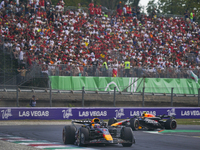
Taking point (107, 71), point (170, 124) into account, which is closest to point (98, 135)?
point (170, 124)

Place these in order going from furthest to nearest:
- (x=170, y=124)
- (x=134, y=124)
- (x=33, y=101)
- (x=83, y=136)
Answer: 1. (x=33, y=101)
2. (x=170, y=124)
3. (x=134, y=124)
4. (x=83, y=136)

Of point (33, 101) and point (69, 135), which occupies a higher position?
point (33, 101)

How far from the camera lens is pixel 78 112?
71.9 feet

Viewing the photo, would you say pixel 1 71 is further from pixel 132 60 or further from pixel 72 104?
pixel 132 60

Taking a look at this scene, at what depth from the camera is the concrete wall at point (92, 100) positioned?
20.6 m

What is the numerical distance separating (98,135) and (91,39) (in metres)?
21.1

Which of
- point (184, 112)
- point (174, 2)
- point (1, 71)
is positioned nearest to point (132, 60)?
point (184, 112)

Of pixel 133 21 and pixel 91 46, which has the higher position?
pixel 133 21

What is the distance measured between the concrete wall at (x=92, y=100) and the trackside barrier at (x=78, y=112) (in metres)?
0.53

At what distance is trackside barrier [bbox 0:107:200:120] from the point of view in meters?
20.2

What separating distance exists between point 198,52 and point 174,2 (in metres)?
28.9

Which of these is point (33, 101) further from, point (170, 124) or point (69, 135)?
point (69, 135)

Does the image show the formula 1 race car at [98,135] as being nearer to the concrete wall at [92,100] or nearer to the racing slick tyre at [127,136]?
the racing slick tyre at [127,136]

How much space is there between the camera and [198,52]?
124ft
